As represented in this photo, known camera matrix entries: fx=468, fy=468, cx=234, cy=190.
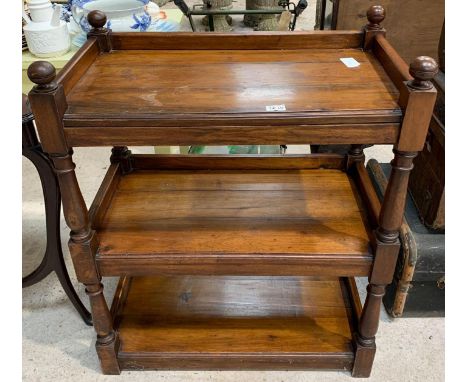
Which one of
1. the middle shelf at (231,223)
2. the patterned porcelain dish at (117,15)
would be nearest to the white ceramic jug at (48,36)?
the patterned porcelain dish at (117,15)

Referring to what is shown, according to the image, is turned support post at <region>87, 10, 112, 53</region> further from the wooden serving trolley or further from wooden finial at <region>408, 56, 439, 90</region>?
wooden finial at <region>408, 56, 439, 90</region>

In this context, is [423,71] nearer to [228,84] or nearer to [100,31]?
[228,84]

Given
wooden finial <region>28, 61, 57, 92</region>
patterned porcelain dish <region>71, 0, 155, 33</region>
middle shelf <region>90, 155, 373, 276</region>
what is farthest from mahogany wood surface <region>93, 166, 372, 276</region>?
patterned porcelain dish <region>71, 0, 155, 33</region>

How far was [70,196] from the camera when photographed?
1.04 m

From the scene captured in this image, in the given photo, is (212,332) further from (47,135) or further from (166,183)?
(47,135)

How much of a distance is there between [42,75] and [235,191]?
642 mm

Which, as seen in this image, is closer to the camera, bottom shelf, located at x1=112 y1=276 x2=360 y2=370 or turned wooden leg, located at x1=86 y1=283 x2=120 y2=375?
turned wooden leg, located at x1=86 y1=283 x2=120 y2=375

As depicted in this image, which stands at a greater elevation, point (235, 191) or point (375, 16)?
point (375, 16)

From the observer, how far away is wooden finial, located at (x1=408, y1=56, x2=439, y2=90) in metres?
0.86

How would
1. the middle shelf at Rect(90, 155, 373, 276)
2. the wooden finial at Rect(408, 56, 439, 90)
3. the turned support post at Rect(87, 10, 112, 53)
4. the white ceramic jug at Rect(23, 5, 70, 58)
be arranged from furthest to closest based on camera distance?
1. the white ceramic jug at Rect(23, 5, 70, 58)
2. the turned support post at Rect(87, 10, 112, 53)
3. the middle shelf at Rect(90, 155, 373, 276)
4. the wooden finial at Rect(408, 56, 439, 90)

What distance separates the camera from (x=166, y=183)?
54.9 inches

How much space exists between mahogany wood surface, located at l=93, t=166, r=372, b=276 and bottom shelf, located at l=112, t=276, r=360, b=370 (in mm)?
310

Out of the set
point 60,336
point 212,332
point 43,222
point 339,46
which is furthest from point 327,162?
point 43,222

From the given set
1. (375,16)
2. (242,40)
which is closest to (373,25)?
(375,16)
